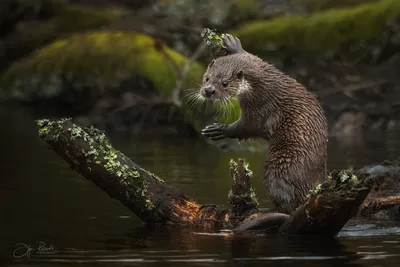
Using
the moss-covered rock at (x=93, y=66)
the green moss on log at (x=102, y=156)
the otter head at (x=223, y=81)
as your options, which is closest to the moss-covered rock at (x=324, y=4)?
the moss-covered rock at (x=93, y=66)

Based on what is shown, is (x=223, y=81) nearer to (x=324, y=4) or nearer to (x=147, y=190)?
(x=147, y=190)

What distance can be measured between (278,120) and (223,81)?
0.68 m

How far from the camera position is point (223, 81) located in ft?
32.1

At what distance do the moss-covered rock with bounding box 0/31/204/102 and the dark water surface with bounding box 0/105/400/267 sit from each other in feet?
21.7

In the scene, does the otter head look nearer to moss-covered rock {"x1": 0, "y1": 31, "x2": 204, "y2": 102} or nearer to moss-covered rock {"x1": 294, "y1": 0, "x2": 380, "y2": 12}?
moss-covered rock {"x1": 0, "y1": 31, "x2": 204, "y2": 102}

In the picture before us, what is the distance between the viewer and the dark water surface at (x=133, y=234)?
797 centimetres

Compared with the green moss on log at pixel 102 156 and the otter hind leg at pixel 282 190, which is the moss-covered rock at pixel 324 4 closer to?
the otter hind leg at pixel 282 190

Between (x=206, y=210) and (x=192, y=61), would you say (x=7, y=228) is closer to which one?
(x=206, y=210)

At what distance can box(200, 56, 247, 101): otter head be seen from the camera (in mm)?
9781

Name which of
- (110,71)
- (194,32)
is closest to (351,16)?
(194,32)

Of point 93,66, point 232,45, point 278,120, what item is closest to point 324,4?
point 93,66

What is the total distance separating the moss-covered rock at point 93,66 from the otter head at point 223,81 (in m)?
12.5

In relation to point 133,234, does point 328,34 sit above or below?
above

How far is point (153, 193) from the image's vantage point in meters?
9.59
